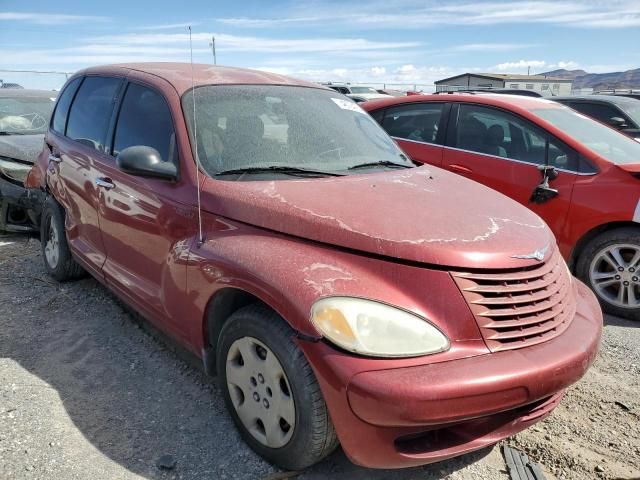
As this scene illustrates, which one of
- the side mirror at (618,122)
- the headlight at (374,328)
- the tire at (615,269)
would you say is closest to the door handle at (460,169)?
the tire at (615,269)

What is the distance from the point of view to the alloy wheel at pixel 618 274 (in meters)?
4.25

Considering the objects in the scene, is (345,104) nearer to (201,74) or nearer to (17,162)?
(201,74)

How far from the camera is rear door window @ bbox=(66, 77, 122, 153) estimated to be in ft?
12.4

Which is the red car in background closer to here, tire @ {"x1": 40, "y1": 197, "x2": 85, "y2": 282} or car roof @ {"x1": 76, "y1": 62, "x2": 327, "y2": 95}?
car roof @ {"x1": 76, "y1": 62, "x2": 327, "y2": 95}

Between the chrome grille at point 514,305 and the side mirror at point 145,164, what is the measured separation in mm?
1572

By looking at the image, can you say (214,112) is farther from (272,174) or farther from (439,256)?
(439,256)

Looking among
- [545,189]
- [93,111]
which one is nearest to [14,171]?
[93,111]

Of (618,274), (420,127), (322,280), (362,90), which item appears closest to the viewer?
(322,280)

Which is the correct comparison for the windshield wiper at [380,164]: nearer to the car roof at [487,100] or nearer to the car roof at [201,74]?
the car roof at [201,74]

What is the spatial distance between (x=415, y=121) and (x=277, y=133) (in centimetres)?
295

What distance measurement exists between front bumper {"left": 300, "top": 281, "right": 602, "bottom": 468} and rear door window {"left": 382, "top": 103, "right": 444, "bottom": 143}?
3608 millimetres

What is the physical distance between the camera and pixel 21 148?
628 centimetres

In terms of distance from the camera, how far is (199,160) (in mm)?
2875

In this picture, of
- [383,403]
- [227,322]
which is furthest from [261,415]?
[383,403]
